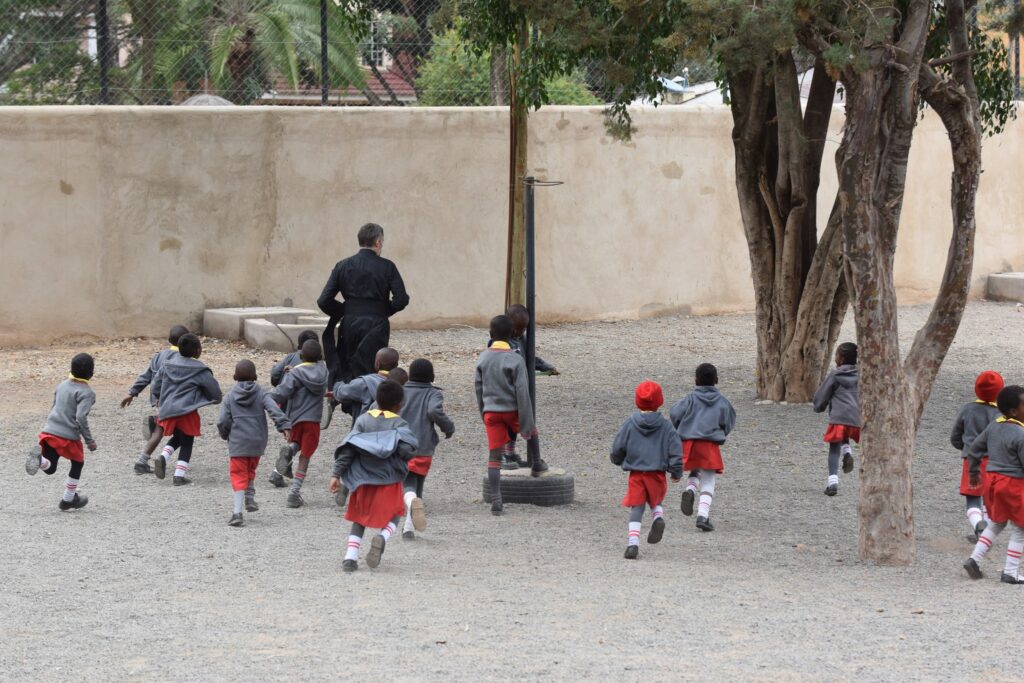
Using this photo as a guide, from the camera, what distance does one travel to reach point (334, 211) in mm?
18594

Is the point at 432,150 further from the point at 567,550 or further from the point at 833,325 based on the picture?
the point at 567,550

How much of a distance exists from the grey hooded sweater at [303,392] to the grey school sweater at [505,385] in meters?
1.12

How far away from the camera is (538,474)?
986 centimetres

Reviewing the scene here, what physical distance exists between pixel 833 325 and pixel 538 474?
16.9ft

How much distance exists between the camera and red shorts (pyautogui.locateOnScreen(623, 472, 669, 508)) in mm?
8352

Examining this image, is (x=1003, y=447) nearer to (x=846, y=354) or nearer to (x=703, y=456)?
(x=703, y=456)

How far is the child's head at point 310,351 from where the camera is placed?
31.8ft

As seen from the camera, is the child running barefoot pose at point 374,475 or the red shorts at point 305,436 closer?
the child running barefoot pose at point 374,475

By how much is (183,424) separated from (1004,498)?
547cm

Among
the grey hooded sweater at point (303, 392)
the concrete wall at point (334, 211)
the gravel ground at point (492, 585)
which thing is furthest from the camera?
the concrete wall at point (334, 211)

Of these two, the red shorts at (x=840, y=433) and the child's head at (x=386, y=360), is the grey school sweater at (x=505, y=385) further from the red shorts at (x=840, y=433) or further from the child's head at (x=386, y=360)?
the red shorts at (x=840, y=433)

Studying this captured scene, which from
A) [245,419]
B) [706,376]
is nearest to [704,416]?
[706,376]

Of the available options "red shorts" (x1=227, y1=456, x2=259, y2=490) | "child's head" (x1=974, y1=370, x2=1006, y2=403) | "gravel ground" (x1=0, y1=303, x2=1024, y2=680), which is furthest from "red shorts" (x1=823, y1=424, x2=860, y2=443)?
"red shorts" (x1=227, y1=456, x2=259, y2=490)

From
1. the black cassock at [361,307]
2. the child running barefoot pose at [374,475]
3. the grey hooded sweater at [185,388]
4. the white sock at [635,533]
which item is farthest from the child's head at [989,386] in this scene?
the grey hooded sweater at [185,388]
